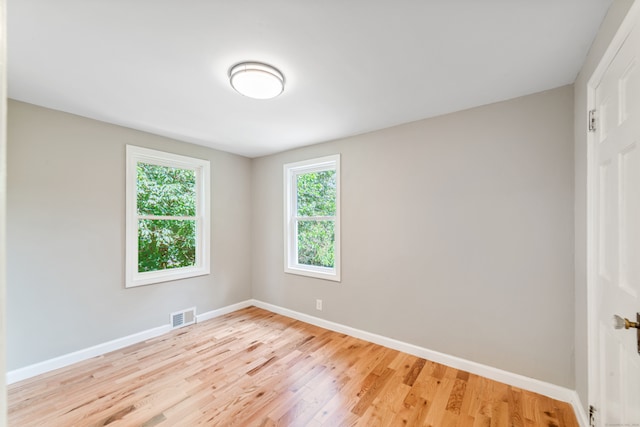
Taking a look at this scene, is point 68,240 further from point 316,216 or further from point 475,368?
point 475,368

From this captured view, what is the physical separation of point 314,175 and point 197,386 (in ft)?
8.54

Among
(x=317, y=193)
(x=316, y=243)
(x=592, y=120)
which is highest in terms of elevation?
(x=592, y=120)

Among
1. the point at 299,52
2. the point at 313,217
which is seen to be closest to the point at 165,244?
the point at 313,217

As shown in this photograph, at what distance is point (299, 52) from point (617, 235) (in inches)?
76.0

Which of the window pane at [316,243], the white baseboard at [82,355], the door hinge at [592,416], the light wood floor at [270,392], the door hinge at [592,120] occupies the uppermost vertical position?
the door hinge at [592,120]

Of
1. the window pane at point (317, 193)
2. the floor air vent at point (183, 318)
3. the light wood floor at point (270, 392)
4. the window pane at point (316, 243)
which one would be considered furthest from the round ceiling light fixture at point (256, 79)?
the floor air vent at point (183, 318)

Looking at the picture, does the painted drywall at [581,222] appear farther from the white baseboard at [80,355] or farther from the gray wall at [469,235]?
the white baseboard at [80,355]

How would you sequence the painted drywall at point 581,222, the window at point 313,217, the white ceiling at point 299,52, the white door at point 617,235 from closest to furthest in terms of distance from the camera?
the white door at point 617,235, the white ceiling at point 299,52, the painted drywall at point 581,222, the window at point 313,217

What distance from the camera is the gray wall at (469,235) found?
1.95 m

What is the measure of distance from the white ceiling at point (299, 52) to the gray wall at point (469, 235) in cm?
32

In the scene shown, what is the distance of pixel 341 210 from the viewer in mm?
3141

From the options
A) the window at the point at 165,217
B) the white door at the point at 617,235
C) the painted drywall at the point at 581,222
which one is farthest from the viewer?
the window at the point at 165,217

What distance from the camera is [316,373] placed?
89.7 inches

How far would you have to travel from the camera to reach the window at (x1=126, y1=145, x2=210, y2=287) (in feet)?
9.39
